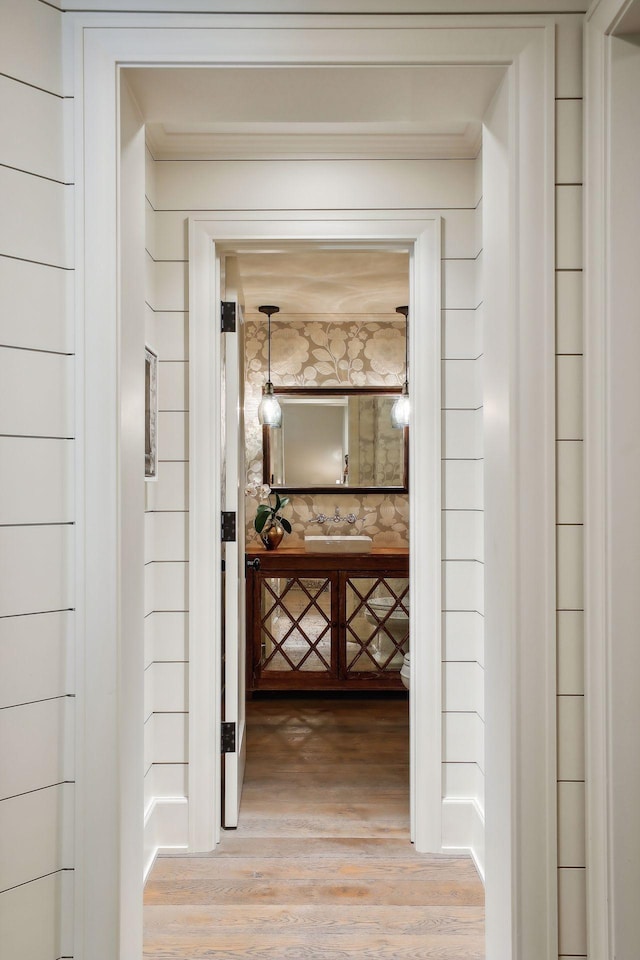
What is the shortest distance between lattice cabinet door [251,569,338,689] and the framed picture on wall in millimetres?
1972

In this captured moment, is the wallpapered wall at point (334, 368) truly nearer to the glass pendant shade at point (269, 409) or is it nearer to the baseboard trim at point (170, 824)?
the glass pendant shade at point (269, 409)

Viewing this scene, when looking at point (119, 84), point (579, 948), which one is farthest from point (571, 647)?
point (119, 84)

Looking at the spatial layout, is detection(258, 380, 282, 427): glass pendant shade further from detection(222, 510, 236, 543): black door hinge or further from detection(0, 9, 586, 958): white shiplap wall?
detection(0, 9, 586, 958): white shiplap wall

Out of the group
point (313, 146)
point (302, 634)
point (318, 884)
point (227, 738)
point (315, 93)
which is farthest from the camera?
point (302, 634)

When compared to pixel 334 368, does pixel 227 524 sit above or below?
below

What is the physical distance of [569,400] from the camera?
4.26 ft

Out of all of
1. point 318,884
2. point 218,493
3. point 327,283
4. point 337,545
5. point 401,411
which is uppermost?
point 327,283

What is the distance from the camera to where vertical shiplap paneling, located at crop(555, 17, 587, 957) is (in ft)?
4.23

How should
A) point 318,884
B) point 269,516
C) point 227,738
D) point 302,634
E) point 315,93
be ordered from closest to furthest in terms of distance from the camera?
point 315,93 → point 318,884 → point 227,738 → point 302,634 → point 269,516

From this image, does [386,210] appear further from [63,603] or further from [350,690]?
[350,690]

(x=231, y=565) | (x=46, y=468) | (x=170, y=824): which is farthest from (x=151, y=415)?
(x=170, y=824)

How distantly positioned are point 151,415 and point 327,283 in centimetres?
188

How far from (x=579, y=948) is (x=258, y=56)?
6.03 ft

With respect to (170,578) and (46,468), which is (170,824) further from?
(46,468)
